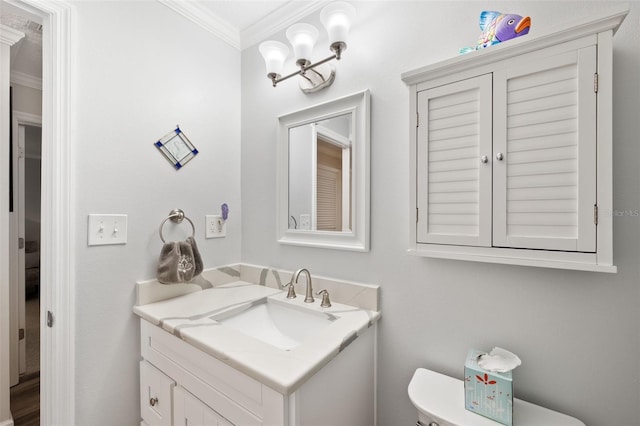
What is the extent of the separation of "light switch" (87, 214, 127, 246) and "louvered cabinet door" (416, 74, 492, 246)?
1237 millimetres

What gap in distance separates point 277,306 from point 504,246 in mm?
977

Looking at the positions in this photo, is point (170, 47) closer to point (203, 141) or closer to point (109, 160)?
point (203, 141)

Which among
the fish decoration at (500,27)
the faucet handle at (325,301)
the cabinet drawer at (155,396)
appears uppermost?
the fish decoration at (500,27)

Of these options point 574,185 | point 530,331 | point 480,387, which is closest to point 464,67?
point 574,185

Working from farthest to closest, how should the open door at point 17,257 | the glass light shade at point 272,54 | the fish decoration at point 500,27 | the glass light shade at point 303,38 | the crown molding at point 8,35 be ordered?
the open door at point 17,257 → the crown molding at point 8,35 → the glass light shade at point 272,54 → the glass light shade at point 303,38 → the fish decoration at point 500,27

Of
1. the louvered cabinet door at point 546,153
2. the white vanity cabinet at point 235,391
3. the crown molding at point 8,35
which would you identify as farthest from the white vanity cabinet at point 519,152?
the crown molding at point 8,35

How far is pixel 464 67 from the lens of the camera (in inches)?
35.2

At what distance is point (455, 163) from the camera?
93 cm

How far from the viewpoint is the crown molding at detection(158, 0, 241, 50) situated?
142cm

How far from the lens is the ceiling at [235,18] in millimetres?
1436

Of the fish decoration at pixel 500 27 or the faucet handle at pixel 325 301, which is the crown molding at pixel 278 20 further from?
the faucet handle at pixel 325 301

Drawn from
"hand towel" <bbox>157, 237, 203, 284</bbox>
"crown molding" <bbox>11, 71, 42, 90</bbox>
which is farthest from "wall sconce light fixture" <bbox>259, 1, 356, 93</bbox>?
"crown molding" <bbox>11, 71, 42, 90</bbox>

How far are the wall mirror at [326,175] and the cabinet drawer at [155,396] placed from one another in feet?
2.55

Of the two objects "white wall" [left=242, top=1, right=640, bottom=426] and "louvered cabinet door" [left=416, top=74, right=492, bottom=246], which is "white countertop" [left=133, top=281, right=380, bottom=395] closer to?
"white wall" [left=242, top=1, right=640, bottom=426]
